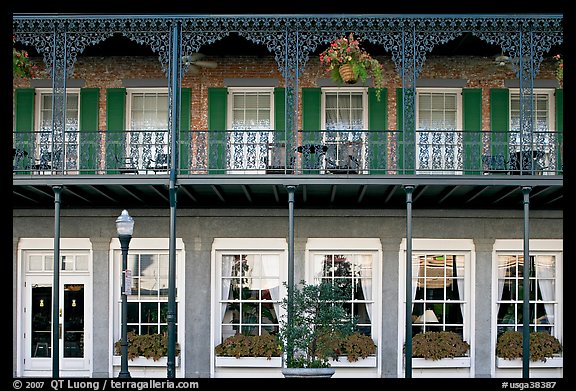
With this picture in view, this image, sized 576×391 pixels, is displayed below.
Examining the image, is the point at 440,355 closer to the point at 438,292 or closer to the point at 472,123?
the point at 438,292

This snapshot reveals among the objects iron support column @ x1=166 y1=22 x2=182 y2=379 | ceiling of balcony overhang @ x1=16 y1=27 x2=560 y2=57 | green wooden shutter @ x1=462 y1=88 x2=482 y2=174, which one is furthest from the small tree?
ceiling of balcony overhang @ x1=16 y1=27 x2=560 y2=57

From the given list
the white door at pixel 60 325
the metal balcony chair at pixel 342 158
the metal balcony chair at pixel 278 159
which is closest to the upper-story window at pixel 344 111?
the metal balcony chair at pixel 342 158

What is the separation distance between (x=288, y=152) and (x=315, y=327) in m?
3.33

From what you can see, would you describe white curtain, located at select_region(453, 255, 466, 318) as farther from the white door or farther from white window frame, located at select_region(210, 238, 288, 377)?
the white door

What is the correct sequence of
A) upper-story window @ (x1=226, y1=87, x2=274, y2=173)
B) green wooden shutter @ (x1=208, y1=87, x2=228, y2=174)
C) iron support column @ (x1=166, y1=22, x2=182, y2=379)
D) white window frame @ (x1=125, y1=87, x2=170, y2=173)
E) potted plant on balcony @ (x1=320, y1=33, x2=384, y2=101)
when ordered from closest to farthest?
iron support column @ (x1=166, y1=22, x2=182, y2=379), potted plant on balcony @ (x1=320, y1=33, x2=384, y2=101), white window frame @ (x1=125, y1=87, x2=170, y2=173), green wooden shutter @ (x1=208, y1=87, x2=228, y2=174), upper-story window @ (x1=226, y1=87, x2=274, y2=173)

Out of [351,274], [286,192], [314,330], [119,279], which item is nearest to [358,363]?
[351,274]

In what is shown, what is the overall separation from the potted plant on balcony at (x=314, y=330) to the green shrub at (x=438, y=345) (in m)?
2.47

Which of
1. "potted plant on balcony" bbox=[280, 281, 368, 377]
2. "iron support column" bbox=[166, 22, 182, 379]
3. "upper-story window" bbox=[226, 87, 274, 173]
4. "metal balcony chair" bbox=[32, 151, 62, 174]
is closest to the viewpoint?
"potted plant on balcony" bbox=[280, 281, 368, 377]

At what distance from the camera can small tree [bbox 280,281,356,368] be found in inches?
572

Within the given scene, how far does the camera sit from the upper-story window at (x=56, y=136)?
A: 54.3 feet

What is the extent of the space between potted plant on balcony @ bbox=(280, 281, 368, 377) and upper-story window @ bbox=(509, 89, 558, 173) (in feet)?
13.8

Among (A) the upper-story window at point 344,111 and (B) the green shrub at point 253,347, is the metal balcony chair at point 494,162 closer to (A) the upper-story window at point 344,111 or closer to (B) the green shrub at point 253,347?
(A) the upper-story window at point 344,111

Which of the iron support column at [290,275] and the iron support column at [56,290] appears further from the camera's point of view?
the iron support column at [56,290]

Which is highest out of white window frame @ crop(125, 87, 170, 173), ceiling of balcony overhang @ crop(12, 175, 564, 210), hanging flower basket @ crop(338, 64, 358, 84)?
hanging flower basket @ crop(338, 64, 358, 84)
